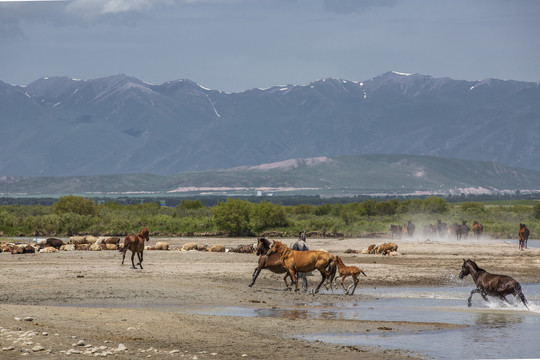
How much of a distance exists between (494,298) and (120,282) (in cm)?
1012

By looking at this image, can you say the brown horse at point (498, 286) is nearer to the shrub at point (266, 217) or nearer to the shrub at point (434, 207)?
the shrub at point (266, 217)

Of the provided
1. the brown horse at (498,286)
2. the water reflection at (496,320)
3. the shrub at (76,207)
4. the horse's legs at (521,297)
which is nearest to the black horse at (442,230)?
the shrub at (76,207)

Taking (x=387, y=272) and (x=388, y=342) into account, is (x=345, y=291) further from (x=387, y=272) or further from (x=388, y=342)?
(x=388, y=342)

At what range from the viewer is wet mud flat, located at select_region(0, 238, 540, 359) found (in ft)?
51.2

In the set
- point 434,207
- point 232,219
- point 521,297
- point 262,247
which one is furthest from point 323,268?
point 434,207

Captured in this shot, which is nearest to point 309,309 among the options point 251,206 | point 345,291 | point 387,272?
point 345,291

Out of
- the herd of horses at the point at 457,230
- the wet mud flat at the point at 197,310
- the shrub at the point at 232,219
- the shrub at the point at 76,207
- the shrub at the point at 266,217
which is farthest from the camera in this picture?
the shrub at the point at 76,207

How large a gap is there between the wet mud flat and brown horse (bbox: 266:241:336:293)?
70 cm

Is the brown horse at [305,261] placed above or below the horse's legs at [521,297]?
above

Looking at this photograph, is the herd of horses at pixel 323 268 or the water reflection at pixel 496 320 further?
the herd of horses at pixel 323 268

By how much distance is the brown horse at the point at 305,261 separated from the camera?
24.5 meters

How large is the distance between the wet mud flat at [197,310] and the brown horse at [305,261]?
0.70 m

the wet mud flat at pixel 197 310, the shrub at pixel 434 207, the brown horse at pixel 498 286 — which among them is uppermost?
the shrub at pixel 434 207

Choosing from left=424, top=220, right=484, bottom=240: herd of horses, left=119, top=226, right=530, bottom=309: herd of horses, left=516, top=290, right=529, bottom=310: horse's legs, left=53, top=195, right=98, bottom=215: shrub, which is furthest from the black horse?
left=516, top=290, right=529, bottom=310: horse's legs
